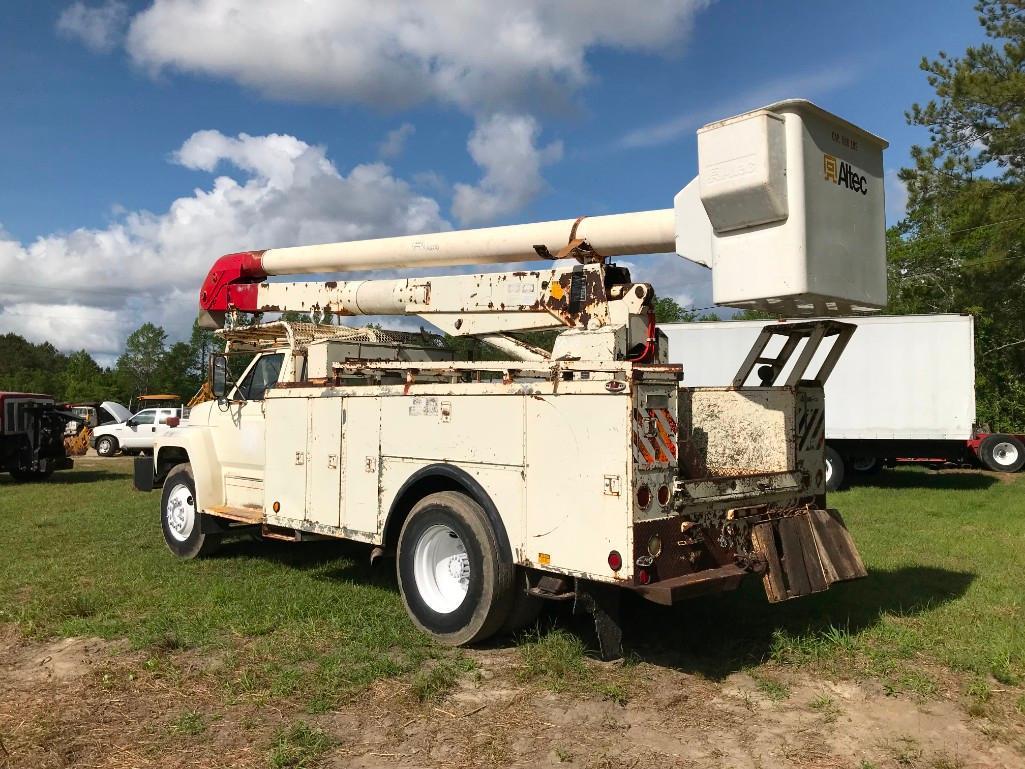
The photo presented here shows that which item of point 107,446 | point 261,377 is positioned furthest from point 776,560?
point 107,446

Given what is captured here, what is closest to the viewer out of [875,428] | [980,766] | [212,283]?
[980,766]

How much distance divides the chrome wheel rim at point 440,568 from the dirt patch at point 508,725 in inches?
27.2

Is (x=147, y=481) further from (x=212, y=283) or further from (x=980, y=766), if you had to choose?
(x=980, y=766)

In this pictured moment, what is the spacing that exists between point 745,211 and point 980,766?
3.08 meters

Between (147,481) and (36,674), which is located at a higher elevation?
(147,481)

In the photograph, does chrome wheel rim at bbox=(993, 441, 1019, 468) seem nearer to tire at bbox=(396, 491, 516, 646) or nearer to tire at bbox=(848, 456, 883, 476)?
tire at bbox=(848, 456, 883, 476)

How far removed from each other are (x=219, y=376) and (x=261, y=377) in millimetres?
538

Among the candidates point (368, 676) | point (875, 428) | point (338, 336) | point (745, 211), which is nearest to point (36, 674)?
point (368, 676)

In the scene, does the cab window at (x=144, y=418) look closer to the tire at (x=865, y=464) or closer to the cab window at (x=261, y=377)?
the tire at (x=865, y=464)

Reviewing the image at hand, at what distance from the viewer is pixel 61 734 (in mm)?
4309

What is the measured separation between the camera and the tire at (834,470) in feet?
50.3

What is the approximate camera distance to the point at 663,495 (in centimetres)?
481

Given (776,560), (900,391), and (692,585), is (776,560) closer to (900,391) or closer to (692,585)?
(692,585)

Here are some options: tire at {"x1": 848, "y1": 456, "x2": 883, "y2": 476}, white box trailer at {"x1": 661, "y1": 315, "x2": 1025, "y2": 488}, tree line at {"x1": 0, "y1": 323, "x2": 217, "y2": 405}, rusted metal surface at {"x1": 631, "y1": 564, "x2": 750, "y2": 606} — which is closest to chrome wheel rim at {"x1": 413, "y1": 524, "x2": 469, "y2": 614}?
rusted metal surface at {"x1": 631, "y1": 564, "x2": 750, "y2": 606}
